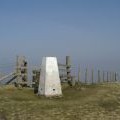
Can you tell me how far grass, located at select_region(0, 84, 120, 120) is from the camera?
21.0m

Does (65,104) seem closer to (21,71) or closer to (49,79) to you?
(49,79)

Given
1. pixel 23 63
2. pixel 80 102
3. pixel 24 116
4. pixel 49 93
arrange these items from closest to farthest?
1. pixel 24 116
2. pixel 80 102
3. pixel 49 93
4. pixel 23 63

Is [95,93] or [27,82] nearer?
[95,93]

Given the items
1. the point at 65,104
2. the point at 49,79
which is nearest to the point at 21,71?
the point at 49,79

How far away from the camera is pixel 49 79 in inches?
1055

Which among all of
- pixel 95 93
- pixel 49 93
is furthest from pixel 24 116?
pixel 95 93

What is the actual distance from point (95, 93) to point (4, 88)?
6264mm

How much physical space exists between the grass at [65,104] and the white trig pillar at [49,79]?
0.55m

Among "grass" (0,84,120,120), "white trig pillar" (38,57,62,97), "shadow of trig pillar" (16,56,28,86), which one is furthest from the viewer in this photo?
"shadow of trig pillar" (16,56,28,86)

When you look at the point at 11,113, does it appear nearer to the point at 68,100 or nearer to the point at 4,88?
the point at 68,100

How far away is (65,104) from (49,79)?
3464 millimetres

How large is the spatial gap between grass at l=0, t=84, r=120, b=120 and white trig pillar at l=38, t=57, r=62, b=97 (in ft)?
1.81

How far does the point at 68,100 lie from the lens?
83.9ft

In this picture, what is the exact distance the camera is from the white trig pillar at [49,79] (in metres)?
26.7
